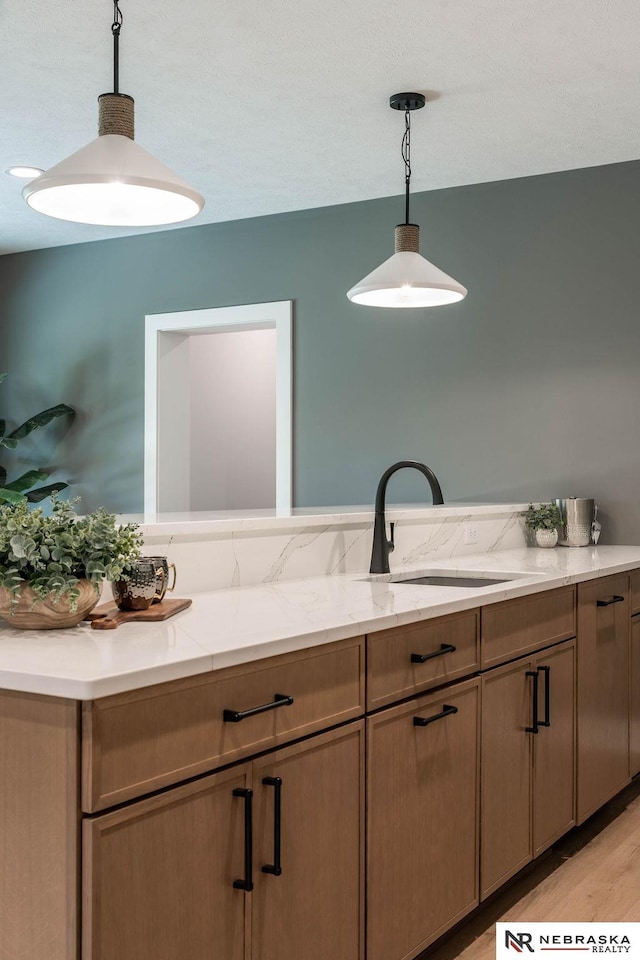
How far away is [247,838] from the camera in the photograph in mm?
1649

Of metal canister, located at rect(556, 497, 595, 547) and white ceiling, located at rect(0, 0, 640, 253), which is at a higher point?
white ceiling, located at rect(0, 0, 640, 253)

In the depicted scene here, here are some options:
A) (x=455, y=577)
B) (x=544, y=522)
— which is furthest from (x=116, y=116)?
(x=544, y=522)

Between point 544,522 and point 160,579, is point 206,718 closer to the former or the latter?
point 160,579

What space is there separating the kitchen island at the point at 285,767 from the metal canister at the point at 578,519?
1.10 m

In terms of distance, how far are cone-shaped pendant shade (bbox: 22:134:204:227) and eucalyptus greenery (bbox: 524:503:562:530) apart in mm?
2357

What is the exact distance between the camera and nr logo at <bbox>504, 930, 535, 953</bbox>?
235 centimetres

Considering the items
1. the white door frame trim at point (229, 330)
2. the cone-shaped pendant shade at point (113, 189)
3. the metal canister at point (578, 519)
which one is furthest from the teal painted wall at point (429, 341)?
the cone-shaped pendant shade at point (113, 189)

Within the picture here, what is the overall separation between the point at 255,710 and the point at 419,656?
1.89 ft

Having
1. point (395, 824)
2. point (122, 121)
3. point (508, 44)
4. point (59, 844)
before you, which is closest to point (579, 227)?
point (508, 44)

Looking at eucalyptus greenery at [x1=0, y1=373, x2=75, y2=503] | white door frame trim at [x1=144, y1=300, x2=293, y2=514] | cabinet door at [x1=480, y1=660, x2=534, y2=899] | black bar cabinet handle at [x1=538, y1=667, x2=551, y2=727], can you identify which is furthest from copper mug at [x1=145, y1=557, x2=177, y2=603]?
eucalyptus greenery at [x1=0, y1=373, x2=75, y2=503]

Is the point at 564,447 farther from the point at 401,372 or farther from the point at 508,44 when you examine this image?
the point at 508,44

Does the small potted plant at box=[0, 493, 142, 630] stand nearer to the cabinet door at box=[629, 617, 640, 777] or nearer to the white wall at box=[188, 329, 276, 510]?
the cabinet door at box=[629, 617, 640, 777]

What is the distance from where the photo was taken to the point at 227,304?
5.07m

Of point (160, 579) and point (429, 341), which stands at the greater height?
point (429, 341)
